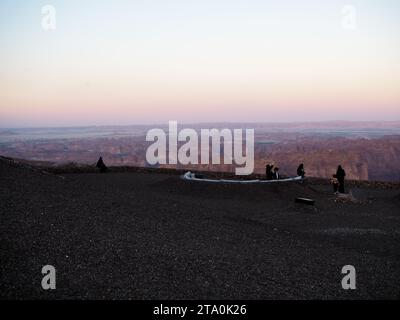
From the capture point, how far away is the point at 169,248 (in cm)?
941

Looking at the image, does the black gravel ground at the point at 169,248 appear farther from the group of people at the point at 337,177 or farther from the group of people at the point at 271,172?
the group of people at the point at 271,172

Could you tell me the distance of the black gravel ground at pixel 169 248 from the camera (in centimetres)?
734

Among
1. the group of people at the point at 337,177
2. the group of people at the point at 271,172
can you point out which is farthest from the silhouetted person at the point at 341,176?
the group of people at the point at 271,172

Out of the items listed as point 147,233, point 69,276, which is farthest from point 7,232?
point 147,233

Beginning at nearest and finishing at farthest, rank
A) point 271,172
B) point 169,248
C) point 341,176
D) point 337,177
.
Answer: point 169,248, point 341,176, point 337,177, point 271,172

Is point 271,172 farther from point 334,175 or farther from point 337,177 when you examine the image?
point 337,177

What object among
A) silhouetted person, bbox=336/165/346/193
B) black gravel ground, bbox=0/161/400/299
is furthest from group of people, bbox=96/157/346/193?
black gravel ground, bbox=0/161/400/299

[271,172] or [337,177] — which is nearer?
[337,177]

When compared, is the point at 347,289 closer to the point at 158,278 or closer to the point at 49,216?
the point at 158,278

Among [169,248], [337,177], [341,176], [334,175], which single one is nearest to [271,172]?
[334,175]

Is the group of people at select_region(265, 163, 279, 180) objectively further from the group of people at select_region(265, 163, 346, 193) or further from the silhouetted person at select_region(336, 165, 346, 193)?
the silhouetted person at select_region(336, 165, 346, 193)

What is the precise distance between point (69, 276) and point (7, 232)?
2400mm

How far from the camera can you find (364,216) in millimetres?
17062

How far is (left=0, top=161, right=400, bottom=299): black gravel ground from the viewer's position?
24.1 ft
